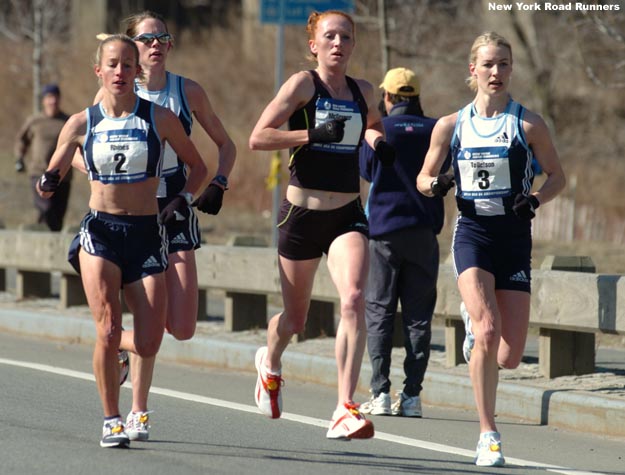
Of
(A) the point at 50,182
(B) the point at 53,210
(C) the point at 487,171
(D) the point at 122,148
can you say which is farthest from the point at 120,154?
(B) the point at 53,210

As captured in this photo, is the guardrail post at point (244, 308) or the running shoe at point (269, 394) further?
the guardrail post at point (244, 308)

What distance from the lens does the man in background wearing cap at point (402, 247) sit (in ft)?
28.1

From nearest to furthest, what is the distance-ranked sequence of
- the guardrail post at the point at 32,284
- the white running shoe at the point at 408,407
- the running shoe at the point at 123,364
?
the running shoe at the point at 123,364, the white running shoe at the point at 408,407, the guardrail post at the point at 32,284

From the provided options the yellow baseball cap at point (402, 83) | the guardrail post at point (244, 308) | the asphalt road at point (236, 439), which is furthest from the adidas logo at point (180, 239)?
the guardrail post at point (244, 308)

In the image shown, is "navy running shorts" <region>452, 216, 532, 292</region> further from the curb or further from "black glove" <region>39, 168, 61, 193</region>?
"black glove" <region>39, 168, 61, 193</region>

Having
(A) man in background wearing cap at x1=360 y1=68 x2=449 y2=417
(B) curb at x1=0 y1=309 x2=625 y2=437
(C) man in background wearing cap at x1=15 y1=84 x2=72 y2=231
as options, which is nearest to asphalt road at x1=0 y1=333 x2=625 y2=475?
(B) curb at x1=0 y1=309 x2=625 y2=437

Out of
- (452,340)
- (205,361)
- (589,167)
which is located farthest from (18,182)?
(452,340)

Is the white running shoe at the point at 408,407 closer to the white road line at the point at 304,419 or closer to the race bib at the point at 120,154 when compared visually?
the white road line at the point at 304,419

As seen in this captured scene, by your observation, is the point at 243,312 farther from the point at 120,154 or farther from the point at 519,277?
the point at 120,154

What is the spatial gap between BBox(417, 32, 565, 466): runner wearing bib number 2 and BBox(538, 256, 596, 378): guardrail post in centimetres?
190

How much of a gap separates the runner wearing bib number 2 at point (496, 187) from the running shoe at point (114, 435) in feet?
5.64

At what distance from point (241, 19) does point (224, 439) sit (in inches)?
1223

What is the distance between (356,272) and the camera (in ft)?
22.8

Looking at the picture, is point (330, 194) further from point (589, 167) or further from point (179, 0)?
point (179, 0)
